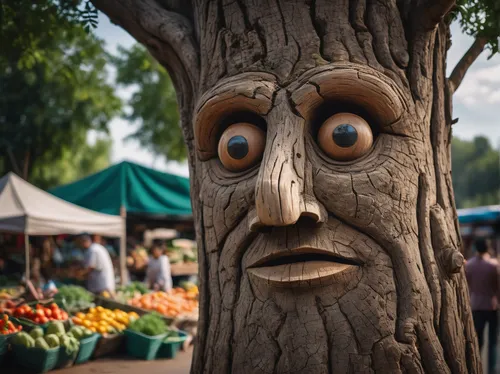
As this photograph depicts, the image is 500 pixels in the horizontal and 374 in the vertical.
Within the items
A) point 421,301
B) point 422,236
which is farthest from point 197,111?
point 421,301

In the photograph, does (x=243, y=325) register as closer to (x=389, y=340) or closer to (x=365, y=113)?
(x=389, y=340)

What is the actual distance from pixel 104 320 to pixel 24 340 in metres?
1.26

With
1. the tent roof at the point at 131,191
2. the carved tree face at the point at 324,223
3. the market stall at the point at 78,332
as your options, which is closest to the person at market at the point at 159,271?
the tent roof at the point at 131,191

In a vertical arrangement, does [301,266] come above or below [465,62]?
below

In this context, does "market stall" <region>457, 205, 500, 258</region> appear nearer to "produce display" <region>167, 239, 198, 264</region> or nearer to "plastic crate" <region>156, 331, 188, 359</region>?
"produce display" <region>167, 239, 198, 264</region>

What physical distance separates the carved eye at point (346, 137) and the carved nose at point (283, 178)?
138 millimetres

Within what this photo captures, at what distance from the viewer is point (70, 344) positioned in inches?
176

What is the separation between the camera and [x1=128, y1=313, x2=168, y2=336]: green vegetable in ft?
17.1

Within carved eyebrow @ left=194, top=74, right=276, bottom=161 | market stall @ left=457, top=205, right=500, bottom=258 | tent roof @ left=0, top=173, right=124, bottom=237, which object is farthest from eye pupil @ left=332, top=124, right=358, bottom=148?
market stall @ left=457, top=205, right=500, bottom=258

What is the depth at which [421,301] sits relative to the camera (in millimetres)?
2410

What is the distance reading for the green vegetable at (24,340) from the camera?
420 centimetres

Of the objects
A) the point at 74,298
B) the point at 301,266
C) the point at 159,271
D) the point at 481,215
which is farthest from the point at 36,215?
the point at 481,215

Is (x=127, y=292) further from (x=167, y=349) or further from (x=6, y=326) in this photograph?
(x=6, y=326)

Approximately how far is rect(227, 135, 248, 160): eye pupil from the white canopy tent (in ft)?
17.1
